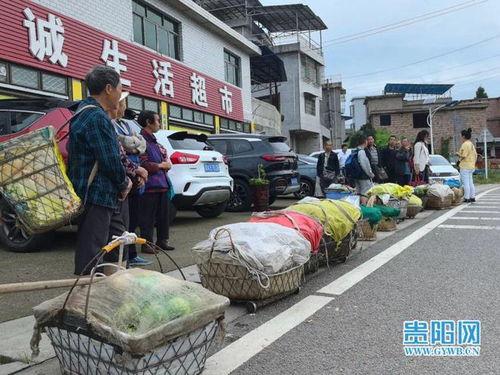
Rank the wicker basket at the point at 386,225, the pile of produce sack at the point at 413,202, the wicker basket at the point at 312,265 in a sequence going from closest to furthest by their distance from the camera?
the wicker basket at the point at 312,265, the wicker basket at the point at 386,225, the pile of produce sack at the point at 413,202

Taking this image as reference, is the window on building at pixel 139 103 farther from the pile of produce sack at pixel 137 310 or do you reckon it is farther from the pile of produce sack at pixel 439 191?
the pile of produce sack at pixel 137 310

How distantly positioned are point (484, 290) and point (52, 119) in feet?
16.9

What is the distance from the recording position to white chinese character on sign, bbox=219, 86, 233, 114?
60.2 ft

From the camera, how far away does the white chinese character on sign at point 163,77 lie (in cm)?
1394

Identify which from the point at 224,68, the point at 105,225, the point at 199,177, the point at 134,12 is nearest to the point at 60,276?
the point at 105,225

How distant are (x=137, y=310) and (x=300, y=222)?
8.92 feet

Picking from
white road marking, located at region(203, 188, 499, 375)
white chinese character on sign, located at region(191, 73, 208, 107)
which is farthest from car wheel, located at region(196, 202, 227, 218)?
white chinese character on sign, located at region(191, 73, 208, 107)

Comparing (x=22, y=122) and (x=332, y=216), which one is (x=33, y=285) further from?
(x=22, y=122)

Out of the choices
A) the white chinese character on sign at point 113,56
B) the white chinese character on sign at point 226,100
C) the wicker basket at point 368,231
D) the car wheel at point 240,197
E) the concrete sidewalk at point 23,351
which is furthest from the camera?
the white chinese character on sign at point 226,100

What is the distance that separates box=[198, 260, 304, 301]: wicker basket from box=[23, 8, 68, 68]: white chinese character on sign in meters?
7.93

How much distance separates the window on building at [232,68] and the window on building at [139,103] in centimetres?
576

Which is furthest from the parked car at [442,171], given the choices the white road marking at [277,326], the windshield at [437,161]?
the white road marking at [277,326]

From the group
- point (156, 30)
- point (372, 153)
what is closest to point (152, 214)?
point (372, 153)

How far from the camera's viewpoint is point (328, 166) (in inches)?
398
